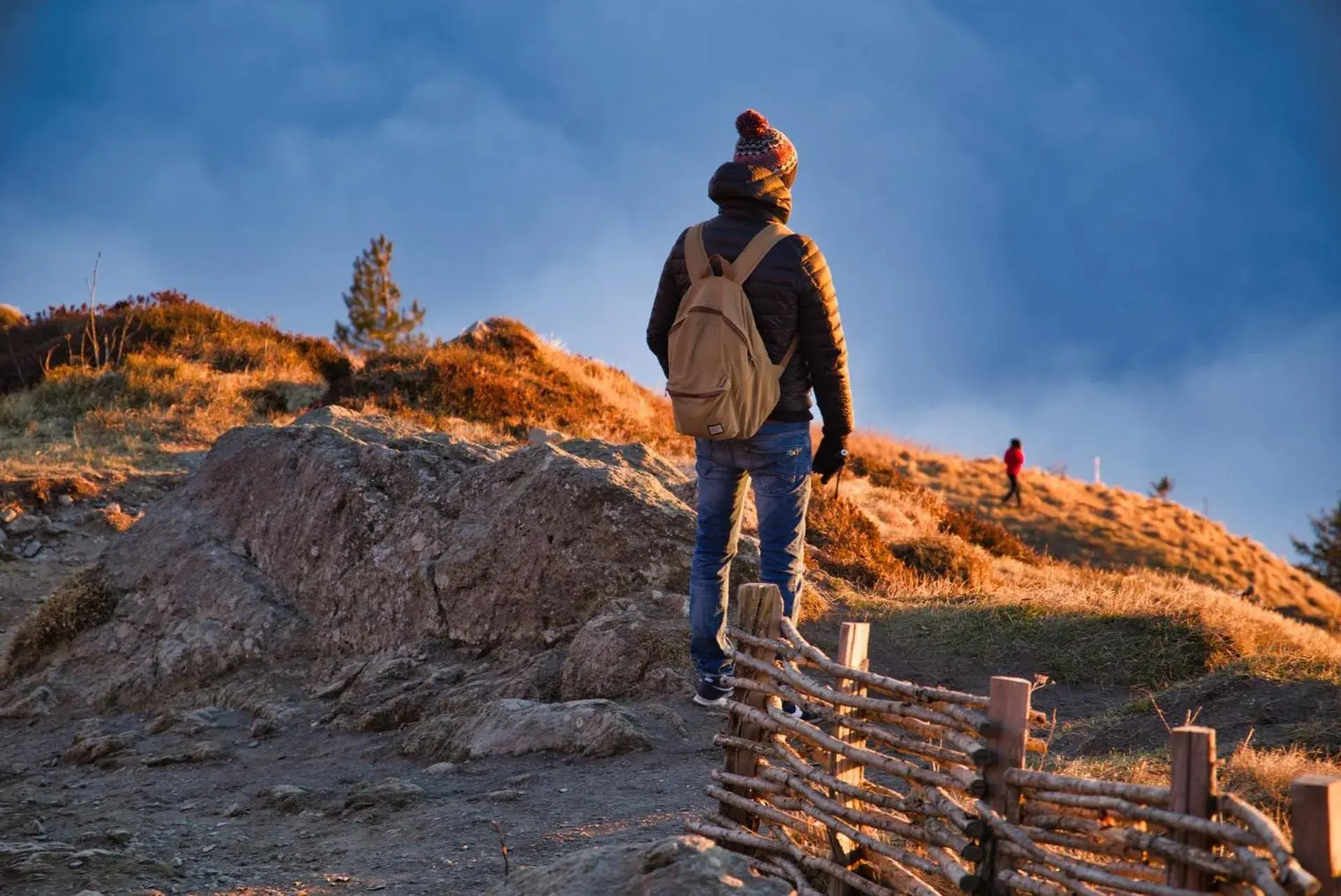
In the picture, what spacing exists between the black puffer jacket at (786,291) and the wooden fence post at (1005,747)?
2.01m

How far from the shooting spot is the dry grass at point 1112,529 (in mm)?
29953

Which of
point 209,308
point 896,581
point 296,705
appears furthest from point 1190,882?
A: point 209,308

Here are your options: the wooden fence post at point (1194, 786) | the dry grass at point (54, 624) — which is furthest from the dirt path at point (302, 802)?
the wooden fence post at point (1194, 786)

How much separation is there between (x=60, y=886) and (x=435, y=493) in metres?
4.28

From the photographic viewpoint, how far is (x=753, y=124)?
199 inches

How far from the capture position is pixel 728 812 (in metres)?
4.21

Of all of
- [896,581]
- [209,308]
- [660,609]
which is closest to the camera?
[660,609]

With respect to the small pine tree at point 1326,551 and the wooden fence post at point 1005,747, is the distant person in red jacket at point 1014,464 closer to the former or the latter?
the small pine tree at point 1326,551

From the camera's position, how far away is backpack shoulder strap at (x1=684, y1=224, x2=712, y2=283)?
496 centimetres

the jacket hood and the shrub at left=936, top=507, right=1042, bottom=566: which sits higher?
the jacket hood

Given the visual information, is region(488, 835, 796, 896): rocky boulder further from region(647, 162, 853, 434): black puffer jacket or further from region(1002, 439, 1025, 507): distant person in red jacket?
region(1002, 439, 1025, 507): distant person in red jacket

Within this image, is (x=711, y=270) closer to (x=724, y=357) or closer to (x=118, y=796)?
(x=724, y=357)

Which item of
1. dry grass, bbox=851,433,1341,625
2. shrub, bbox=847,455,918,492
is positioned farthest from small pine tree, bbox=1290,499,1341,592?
shrub, bbox=847,455,918,492

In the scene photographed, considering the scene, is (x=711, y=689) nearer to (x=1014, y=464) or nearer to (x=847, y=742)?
(x=847, y=742)
